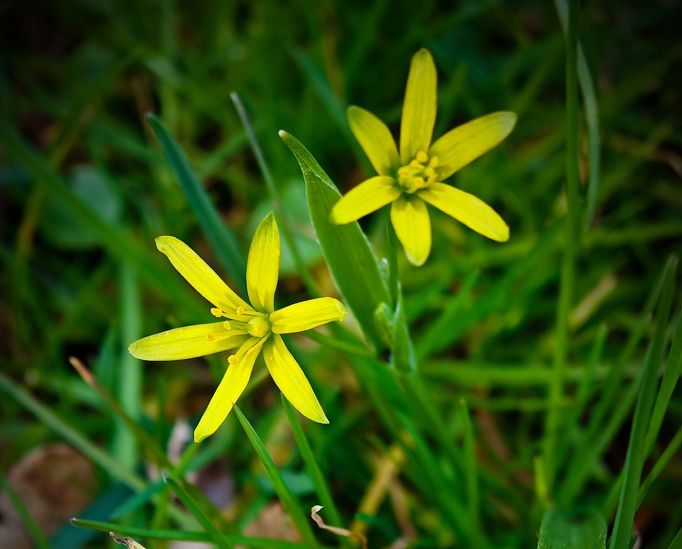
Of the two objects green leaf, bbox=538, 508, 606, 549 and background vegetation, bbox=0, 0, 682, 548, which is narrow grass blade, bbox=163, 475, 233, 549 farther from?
green leaf, bbox=538, 508, 606, 549

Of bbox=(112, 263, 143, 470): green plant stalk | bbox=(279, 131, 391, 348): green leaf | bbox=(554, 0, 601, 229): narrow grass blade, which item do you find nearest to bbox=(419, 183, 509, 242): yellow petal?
bbox=(279, 131, 391, 348): green leaf

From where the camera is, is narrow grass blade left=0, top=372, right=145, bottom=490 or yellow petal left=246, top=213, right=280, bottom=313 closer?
yellow petal left=246, top=213, right=280, bottom=313

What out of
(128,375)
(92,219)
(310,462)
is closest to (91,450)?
(128,375)

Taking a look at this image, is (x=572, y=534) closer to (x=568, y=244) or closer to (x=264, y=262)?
(x=568, y=244)

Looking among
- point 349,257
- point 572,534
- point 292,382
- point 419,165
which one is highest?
point 419,165

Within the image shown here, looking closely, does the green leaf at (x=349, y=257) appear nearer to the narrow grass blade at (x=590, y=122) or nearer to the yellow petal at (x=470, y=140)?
the yellow petal at (x=470, y=140)

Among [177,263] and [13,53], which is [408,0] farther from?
[177,263]

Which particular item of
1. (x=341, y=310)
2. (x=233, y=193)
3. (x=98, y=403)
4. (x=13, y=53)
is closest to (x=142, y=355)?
(x=341, y=310)
